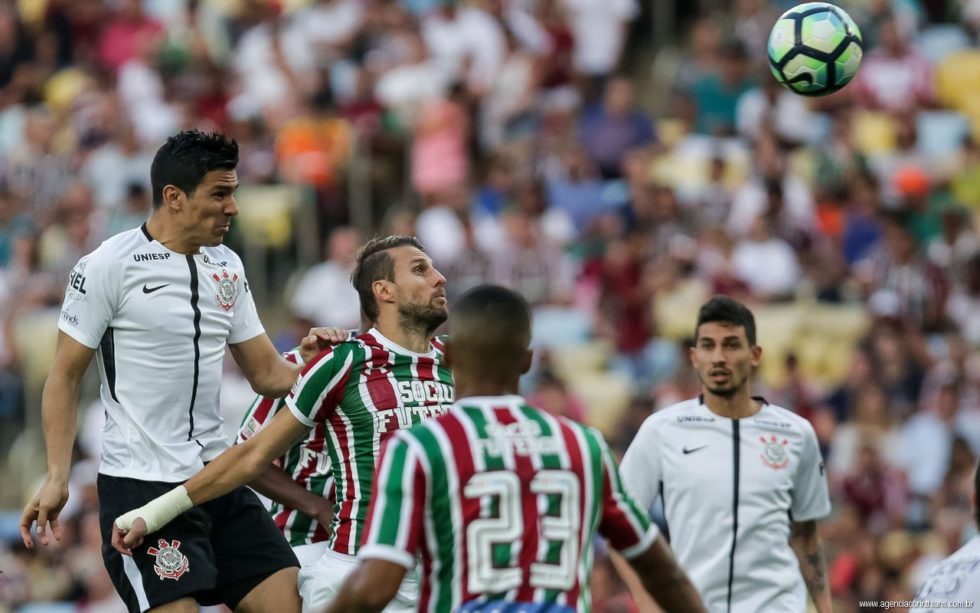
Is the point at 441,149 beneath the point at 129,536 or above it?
above

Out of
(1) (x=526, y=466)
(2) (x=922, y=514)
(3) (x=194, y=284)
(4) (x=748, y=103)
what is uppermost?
(4) (x=748, y=103)

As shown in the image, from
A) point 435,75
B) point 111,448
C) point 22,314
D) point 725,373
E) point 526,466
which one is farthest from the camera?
point 435,75

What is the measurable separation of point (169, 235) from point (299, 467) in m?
1.29

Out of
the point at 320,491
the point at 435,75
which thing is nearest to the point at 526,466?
the point at 320,491

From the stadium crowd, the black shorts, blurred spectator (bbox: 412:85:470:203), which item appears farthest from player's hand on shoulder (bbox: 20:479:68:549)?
blurred spectator (bbox: 412:85:470:203)

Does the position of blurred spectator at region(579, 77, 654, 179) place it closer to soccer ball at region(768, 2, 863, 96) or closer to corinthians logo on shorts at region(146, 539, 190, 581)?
soccer ball at region(768, 2, 863, 96)

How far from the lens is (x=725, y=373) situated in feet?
28.1

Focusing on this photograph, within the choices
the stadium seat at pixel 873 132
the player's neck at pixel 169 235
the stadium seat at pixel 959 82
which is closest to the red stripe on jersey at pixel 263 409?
the player's neck at pixel 169 235

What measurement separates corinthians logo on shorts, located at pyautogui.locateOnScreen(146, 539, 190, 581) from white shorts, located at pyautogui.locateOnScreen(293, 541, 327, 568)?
0.93m

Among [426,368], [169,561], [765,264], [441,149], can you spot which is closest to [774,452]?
[426,368]

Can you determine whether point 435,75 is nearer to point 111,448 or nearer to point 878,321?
point 878,321

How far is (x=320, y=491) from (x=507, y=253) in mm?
8449

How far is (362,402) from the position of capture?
7.48 metres

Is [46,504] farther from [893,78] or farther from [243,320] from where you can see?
[893,78]
